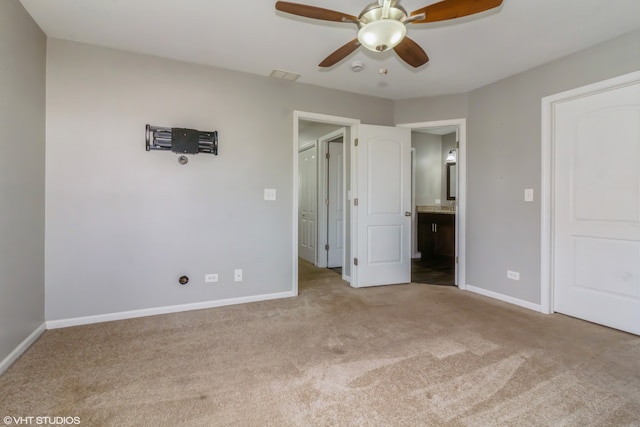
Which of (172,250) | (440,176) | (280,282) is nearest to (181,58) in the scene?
(172,250)

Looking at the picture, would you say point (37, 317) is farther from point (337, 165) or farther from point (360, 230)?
point (337, 165)

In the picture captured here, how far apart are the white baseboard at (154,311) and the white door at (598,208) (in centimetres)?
274

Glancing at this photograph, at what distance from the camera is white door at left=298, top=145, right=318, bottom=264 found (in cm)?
520

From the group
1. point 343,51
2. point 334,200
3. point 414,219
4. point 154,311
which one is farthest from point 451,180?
point 154,311

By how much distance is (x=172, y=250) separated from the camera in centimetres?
296

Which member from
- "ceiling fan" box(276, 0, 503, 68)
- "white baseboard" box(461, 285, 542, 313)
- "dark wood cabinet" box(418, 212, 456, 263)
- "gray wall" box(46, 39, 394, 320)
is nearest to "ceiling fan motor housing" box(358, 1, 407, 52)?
"ceiling fan" box(276, 0, 503, 68)

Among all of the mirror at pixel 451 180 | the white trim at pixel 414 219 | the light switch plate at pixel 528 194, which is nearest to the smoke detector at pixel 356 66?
the light switch plate at pixel 528 194

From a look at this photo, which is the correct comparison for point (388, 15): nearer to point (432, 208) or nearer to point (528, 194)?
point (528, 194)

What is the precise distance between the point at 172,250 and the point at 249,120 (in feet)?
4.97

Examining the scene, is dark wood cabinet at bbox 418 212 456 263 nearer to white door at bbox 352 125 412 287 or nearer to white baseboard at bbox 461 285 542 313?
white baseboard at bbox 461 285 542 313

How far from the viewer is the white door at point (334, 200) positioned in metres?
4.99

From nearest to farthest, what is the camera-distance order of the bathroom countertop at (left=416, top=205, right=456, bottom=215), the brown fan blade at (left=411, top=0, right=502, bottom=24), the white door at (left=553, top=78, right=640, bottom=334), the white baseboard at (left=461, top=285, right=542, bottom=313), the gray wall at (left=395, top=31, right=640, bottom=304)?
the brown fan blade at (left=411, top=0, right=502, bottom=24) < the white door at (left=553, top=78, right=640, bottom=334) < the gray wall at (left=395, top=31, right=640, bottom=304) < the white baseboard at (left=461, top=285, right=542, bottom=313) < the bathroom countertop at (left=416, top=205, right=456, bottom=215)

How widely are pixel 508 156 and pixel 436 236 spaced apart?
2.33 meters

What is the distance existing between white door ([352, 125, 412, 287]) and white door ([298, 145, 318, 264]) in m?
1.41
